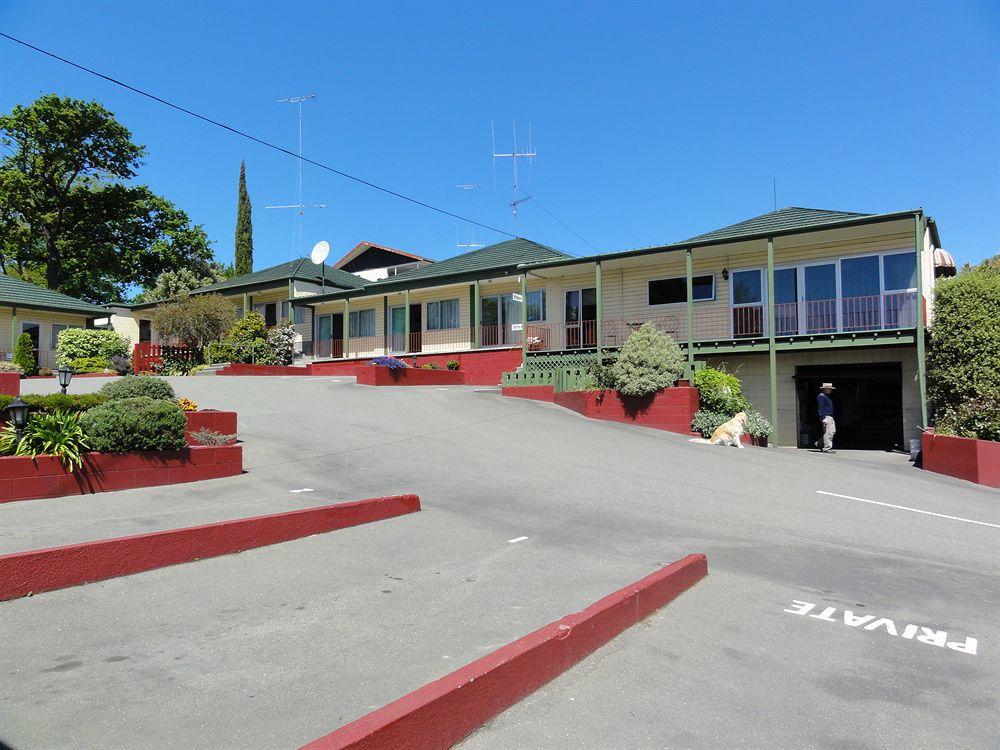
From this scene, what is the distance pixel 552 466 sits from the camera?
10.6m

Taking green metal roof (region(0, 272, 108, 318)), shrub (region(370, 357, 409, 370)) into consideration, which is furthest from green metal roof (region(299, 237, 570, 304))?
green metal roof (region(0, 272, 108, 318))

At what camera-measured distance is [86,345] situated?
25.3 metres

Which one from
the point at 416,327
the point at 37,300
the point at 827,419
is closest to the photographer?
the point at 827,419

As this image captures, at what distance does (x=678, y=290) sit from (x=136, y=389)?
16422 millimetres

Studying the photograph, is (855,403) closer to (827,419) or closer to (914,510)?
(827,419)

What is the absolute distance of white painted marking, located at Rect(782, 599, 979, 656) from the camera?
4.62 meters

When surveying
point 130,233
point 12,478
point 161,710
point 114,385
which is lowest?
point 161,710

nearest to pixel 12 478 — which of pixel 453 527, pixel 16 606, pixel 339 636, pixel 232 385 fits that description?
pixel 16 606

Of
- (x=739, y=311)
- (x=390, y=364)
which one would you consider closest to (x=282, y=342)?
(x=390, y=364)

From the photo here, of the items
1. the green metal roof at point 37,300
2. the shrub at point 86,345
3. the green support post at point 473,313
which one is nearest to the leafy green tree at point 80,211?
the green metal roof at point 37,300

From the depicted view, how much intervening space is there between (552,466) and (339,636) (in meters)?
7.08

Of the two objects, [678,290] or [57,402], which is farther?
[678,290]

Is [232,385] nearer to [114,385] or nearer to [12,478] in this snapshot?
[114,385]

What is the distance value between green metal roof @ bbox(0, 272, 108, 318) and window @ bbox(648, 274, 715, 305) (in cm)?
2647
